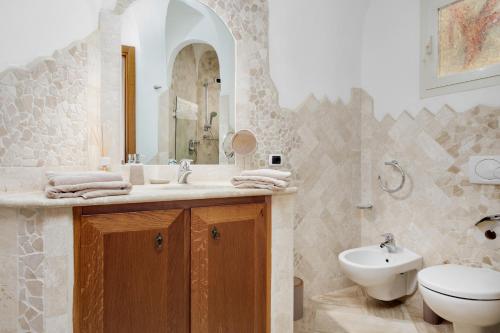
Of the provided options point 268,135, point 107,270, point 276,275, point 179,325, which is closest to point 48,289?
point 107,270

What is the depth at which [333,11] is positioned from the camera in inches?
94.8

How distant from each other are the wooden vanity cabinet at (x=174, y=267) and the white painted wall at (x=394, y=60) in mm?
1477

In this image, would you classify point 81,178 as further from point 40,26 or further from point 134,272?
point 40,26

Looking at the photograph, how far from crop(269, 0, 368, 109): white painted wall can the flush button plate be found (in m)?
1.01

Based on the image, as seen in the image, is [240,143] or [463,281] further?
[240,143]

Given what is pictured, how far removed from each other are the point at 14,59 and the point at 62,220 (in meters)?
0.82

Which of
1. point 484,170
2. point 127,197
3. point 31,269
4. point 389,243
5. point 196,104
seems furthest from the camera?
point 389,243

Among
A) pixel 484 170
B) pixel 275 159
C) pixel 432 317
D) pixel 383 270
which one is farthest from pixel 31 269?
pixel 484 170

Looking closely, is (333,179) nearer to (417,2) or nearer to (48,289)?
(417,2)

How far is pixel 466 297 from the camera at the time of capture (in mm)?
1440

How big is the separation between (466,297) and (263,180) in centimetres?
111

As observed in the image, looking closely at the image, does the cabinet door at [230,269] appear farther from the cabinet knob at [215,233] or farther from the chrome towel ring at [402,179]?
the chrome towel ring at [402,179]

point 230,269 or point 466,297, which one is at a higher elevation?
point 230,269

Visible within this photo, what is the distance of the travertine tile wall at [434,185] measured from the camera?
185cm
